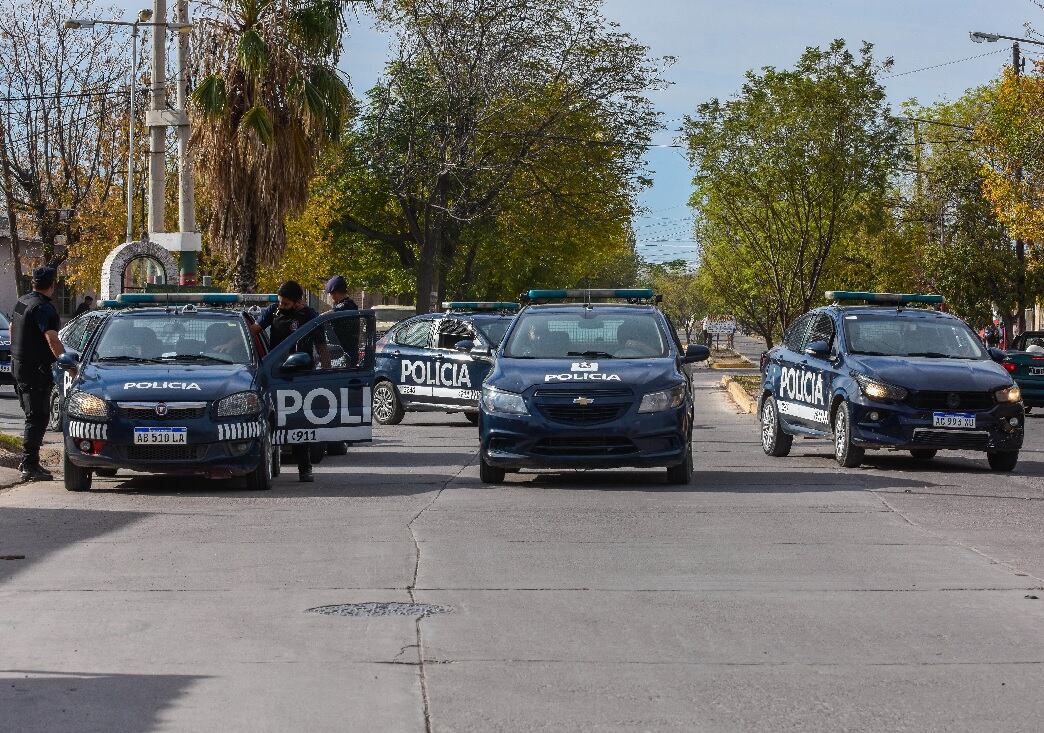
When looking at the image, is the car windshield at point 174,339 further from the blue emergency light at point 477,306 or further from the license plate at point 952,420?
the blue emergency light at point 477,306

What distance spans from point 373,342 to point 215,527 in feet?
14.2

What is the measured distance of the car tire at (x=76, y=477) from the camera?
14836 millimetres

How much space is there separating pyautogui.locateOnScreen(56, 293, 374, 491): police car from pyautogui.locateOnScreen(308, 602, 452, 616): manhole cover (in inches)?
237

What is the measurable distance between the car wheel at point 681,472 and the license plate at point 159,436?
424 cm

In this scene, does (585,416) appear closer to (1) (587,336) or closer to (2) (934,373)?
(1) (587,336)

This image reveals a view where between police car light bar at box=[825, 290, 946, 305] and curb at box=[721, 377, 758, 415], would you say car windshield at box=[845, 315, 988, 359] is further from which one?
curb at box=[721, 377, 758, 415]

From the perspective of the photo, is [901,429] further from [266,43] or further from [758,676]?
[266,43]

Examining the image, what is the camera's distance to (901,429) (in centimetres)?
1719

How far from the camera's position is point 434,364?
2502 cm

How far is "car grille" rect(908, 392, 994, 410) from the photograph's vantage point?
679 inches

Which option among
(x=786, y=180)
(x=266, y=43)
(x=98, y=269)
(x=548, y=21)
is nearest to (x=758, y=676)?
(x=266, y=43)

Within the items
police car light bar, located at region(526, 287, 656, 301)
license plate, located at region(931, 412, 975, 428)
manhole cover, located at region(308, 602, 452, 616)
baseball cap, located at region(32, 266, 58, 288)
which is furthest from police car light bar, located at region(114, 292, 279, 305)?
manhole cover, located at region(308, 602, 452, 616)

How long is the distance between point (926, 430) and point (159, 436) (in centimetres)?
737

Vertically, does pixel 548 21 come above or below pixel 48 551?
above
